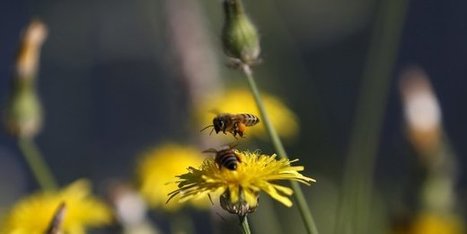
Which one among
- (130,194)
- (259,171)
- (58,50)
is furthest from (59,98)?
(259,171)

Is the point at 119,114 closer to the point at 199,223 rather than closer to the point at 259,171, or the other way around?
the point at 199,223

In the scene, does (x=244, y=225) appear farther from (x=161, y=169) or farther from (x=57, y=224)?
(x=161, y=169)

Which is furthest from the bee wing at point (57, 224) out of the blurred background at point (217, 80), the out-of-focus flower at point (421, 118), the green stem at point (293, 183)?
the blurred background at point (217, 80)

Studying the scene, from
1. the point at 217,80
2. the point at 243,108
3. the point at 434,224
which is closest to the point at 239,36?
the point at 434,224

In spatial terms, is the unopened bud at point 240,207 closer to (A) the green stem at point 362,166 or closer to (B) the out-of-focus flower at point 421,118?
(A) the green stem at point 362,166

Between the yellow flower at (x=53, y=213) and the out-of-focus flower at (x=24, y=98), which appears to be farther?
the out-of-focus flower at (x=24, y=98)

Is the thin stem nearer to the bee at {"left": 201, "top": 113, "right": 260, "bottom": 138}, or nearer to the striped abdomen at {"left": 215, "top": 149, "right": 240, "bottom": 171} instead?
the striped abdomen at {"left": 215, "top": 149, "right": 240, "bottom": 171}
